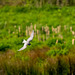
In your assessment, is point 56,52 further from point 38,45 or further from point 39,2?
point 39,2

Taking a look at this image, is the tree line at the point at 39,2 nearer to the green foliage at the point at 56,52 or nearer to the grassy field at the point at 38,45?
the grassy field at the point at 38,45

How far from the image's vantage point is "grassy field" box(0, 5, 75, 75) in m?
4.61

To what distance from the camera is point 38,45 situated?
21.7 ft

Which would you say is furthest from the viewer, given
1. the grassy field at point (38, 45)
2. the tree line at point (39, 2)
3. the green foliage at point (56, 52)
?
the tree line at point (39, 2)

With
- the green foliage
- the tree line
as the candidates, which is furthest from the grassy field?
the tree line

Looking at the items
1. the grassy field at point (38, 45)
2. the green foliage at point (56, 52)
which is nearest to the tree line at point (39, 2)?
the grassy field at point (38, 45)

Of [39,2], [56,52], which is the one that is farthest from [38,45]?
[39,2]

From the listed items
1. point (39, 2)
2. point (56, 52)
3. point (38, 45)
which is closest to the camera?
point (56, 52)

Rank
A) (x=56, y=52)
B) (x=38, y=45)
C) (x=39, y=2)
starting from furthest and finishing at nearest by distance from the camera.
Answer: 1. (x=39, y=2)
2. (x=38, y=45)
3. (x=56, y=52)

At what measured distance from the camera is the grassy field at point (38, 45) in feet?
15.1

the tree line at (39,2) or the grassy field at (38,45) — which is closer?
the grassy field at (38,45)

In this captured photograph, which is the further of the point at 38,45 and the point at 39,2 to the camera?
the point at 39,2

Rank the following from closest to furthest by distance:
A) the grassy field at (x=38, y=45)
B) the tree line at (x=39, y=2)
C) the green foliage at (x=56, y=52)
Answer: the grassy field at (x=38, y=45)
the green foliage at (x=56, y=52)
the tree line at (x=39, y=2)

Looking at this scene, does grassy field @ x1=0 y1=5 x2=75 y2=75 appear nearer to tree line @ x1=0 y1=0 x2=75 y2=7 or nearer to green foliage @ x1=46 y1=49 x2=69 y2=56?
green foliage @ x1=46 y1=49 x2=69 y2=56
